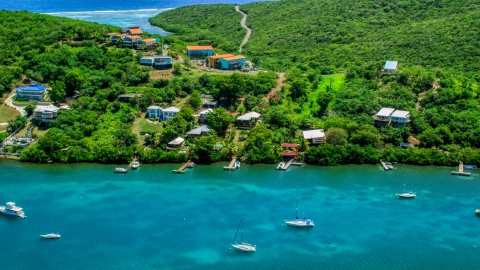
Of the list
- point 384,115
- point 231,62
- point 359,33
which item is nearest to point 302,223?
point 384,115

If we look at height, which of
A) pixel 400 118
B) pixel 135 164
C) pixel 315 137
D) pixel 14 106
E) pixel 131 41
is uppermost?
pixel 131 41

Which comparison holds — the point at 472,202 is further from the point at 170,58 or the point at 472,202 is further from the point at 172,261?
the point at 170,58

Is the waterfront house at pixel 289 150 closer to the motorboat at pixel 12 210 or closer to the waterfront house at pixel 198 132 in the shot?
the waterfront house at pixel 198 132

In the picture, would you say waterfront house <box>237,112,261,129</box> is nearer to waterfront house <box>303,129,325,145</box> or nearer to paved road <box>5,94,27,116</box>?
waterfront house <box>303,129,325,145</box>

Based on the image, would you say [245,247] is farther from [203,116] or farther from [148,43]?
[148,43]

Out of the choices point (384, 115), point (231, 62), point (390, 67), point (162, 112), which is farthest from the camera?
point (231, 62)

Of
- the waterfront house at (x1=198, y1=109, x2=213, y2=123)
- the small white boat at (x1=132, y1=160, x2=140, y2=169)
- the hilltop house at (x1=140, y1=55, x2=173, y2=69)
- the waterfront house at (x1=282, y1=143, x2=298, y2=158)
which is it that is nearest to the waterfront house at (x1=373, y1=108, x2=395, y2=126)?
the waterfront house at (x1=282, y1=143, x2=298, y2=158)

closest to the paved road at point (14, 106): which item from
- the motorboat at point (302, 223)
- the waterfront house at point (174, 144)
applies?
the waterfront house at point (174, 144)
